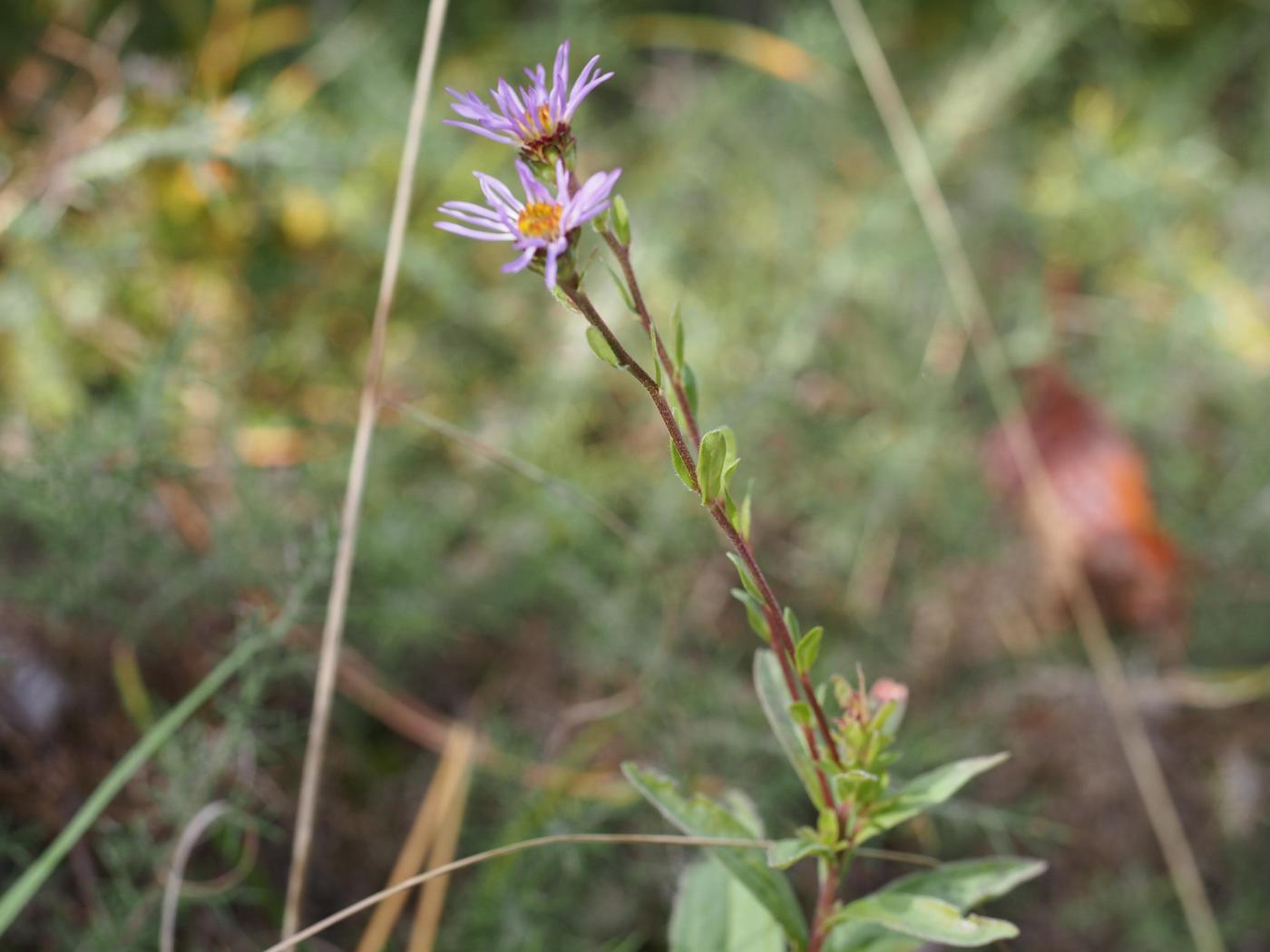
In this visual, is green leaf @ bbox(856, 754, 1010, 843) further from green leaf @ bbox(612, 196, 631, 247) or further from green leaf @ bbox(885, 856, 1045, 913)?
green leaf @ bbox(612, 196, 631, 247)

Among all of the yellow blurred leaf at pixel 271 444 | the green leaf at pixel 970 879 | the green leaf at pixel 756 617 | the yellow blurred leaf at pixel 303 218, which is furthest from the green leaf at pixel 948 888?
the yellow blurred leaf at pixel 303 218

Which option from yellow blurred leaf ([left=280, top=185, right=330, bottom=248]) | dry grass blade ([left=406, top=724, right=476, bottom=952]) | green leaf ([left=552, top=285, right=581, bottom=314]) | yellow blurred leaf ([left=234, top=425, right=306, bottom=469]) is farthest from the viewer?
yellow blurred leaf ([left=280, top=185, right=330, bottom=248])

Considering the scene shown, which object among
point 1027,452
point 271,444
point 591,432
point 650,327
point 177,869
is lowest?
point 177,869

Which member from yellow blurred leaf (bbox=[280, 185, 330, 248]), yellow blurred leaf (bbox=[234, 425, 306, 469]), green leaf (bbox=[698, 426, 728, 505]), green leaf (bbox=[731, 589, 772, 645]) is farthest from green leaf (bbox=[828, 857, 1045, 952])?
yellow blurred leaf (bbox=[280, 185, 330, 248])

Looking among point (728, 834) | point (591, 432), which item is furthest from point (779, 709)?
point (591, 432)

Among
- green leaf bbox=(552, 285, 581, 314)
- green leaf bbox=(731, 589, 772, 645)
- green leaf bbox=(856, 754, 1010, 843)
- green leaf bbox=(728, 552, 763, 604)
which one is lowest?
green leaf bbox=(856, 754, 1010, 843)

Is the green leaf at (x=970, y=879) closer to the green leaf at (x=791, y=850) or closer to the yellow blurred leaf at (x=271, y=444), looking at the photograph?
the green leaf at (x=791, y=850)

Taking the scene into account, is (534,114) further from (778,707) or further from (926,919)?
(926,919)
